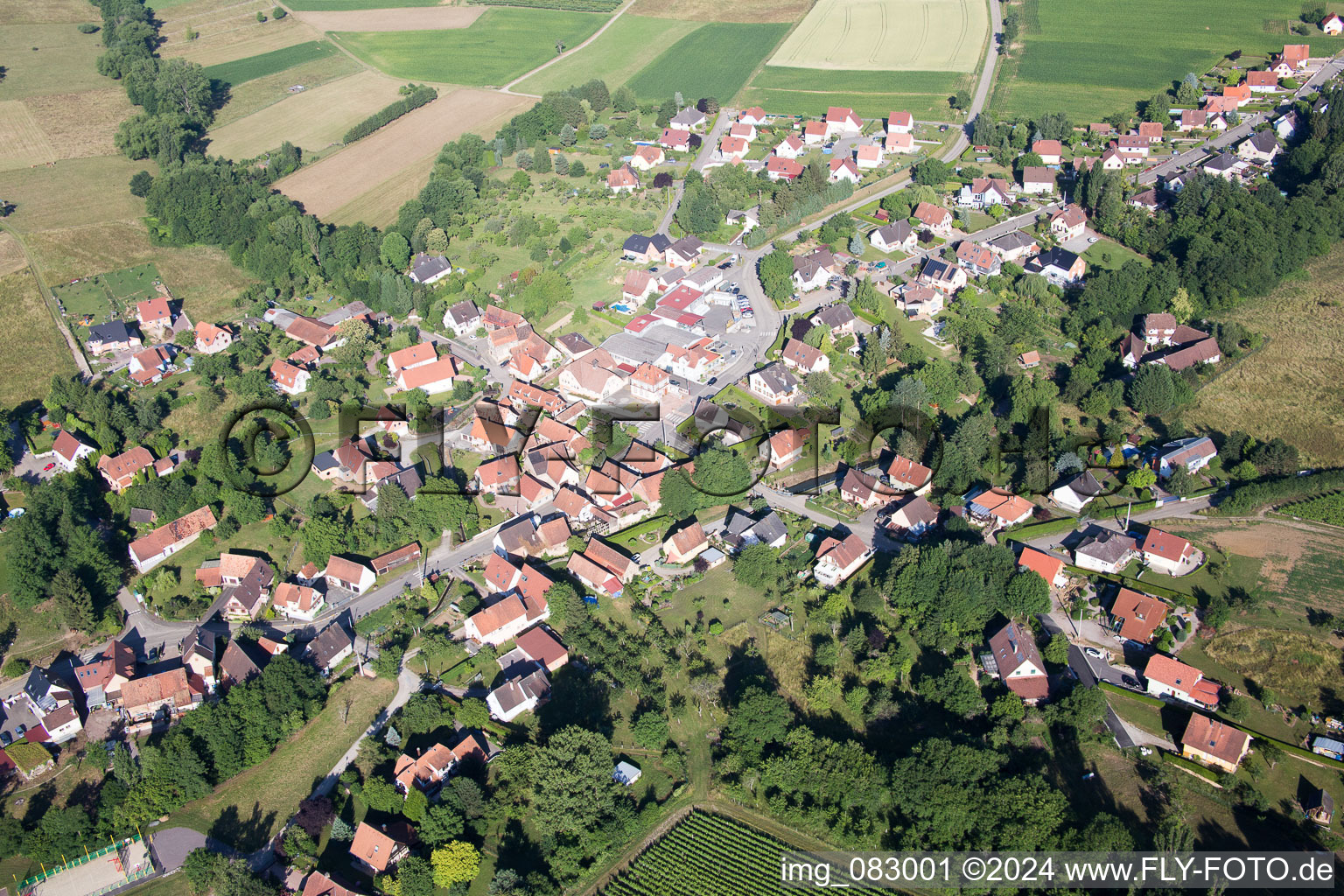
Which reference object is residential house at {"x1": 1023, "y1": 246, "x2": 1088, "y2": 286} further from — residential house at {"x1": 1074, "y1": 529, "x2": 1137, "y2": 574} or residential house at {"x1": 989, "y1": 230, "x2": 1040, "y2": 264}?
residential house at {"x1": 1074, "y1": 529, "x2": 1137, "y2": 574}

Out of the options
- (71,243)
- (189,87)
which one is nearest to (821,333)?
(71,243)

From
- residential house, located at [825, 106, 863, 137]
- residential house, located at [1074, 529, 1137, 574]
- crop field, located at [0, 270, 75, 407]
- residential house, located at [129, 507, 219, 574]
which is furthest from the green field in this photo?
residential house, located at [1074, 529, 1137, 574]

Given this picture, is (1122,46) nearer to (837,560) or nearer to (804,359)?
(804,359)

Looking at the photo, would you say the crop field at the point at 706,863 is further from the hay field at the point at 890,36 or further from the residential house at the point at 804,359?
the hay field at the point at 890,36

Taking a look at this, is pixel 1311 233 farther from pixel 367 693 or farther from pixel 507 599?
pixel 367 693

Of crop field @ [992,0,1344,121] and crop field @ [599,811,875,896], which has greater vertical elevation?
crop field @ [992,0,1344,121]

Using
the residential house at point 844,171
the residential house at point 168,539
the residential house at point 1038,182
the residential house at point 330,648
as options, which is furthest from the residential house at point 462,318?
the residential house at point 1038,182

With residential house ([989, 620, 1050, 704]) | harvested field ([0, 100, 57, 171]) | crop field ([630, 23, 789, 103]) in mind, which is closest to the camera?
residential house ([989, 620, 1050, 704])

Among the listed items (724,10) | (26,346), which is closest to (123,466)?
(26,346)
